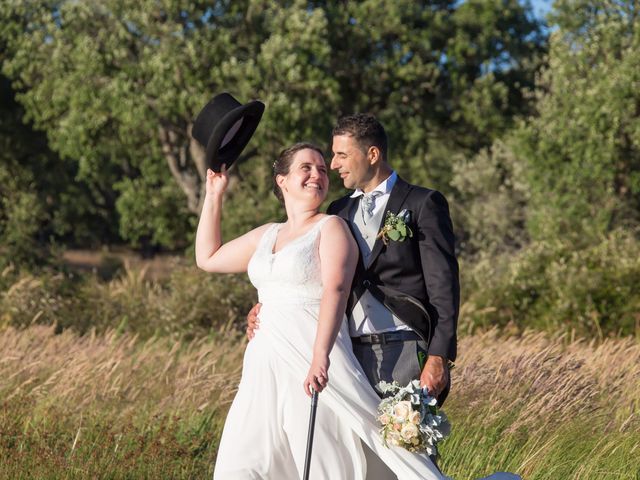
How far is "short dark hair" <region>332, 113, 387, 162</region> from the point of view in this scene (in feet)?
15.9

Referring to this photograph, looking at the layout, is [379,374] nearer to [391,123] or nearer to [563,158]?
[563,158]

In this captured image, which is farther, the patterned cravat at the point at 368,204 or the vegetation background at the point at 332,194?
the vegetation background at the point at 332,194

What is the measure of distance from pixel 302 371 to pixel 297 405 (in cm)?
14

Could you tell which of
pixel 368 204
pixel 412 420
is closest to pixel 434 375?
pixel 412 420

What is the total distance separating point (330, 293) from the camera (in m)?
4.59

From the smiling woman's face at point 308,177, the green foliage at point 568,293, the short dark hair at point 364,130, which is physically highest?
the short dark hair at point 364,130

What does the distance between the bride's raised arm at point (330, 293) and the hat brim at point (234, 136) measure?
2.17ft

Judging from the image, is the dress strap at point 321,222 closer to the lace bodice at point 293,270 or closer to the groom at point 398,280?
the lace bodice at point 293,270

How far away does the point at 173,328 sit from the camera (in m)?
14.2

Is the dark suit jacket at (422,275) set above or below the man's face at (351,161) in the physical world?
below

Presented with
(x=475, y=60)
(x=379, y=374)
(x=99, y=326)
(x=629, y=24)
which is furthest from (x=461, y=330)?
(x=475, y=60)

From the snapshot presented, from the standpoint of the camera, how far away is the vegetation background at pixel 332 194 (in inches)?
283

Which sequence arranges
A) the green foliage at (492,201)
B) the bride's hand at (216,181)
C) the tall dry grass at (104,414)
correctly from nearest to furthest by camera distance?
1. the bride's hand at (216,181)
2. the tall dry grass at (104,414)
3. the green foliage at (492,201)

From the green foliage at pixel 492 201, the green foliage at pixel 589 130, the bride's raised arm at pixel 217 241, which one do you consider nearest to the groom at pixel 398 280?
the bride's raised arm at pixel 217 241
